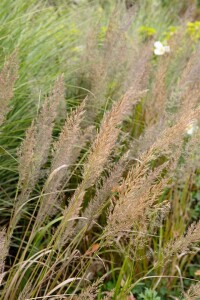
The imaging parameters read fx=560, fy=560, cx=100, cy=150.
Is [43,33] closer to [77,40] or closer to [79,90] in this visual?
[77,40]

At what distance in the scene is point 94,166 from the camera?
1.64m

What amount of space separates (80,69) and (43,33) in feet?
1.84

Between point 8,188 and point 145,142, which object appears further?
point 8,188

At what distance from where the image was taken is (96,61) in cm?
307

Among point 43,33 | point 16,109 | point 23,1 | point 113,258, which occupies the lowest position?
point 113,258

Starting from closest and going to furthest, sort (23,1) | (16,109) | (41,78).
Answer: (16,109) < (41,78) < (23,1)

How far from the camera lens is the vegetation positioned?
1.76 metres

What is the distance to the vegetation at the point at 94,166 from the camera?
69.2 inches

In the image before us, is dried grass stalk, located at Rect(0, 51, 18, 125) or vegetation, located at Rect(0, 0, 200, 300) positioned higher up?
dried grass stalk, located at Rect(0, 51, 18, 125)

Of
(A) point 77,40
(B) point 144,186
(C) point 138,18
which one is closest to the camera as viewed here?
(B) point 144,186

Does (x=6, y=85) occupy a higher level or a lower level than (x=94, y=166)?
higher

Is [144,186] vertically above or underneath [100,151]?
underneath

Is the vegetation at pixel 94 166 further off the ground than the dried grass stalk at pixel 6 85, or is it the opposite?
the dried grass stalk at pixel 6 85

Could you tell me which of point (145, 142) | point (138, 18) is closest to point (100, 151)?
point (145, 142)
